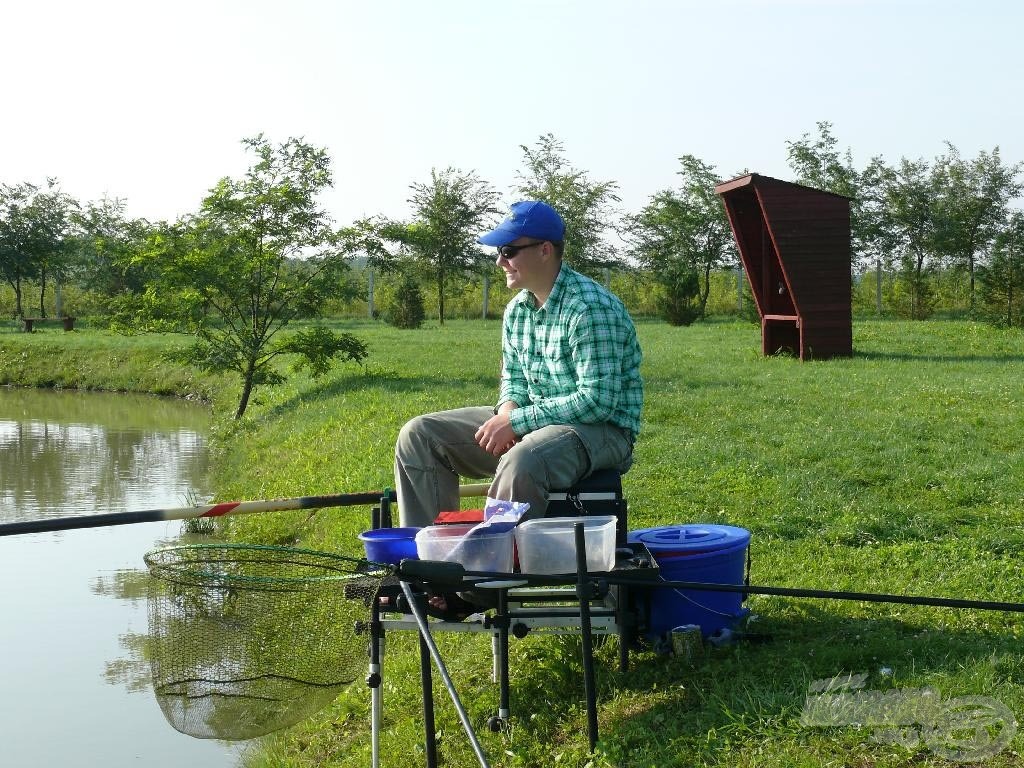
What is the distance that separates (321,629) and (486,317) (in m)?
38.3

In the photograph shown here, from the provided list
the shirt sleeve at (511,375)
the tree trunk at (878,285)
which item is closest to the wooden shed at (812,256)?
the shirt sleeve at (511,375)

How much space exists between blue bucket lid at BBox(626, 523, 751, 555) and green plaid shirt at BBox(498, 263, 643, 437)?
42 centimetres

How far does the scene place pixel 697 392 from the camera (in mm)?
13516

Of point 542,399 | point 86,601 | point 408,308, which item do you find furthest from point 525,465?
point 408,308

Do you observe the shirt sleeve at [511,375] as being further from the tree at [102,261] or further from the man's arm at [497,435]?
the tree at [102,261]

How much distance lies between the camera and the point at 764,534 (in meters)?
6.86

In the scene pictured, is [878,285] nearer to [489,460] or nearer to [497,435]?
[489,460]

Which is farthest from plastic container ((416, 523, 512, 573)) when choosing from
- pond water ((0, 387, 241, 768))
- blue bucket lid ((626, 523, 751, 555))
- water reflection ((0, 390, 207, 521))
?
water reflection ((0, 390, 207, 521))

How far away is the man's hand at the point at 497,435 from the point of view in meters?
4.68

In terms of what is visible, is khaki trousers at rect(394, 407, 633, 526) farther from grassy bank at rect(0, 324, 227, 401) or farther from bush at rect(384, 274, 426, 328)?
bush at rect(384, 274, 426, 328)

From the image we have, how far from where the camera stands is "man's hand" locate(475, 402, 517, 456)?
4676mm

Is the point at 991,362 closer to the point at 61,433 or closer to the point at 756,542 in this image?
the point at 756,542

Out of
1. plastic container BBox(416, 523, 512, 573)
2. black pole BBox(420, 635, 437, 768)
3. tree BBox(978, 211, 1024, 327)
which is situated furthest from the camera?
tree BBox(978, 211, 1024, 327)

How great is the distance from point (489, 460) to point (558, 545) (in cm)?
101
